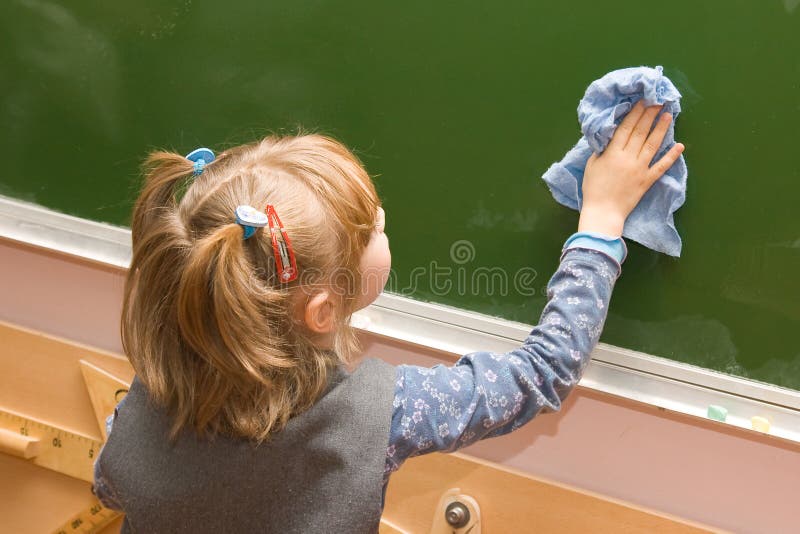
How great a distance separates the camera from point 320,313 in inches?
32.9

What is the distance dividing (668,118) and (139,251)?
60 centimetres

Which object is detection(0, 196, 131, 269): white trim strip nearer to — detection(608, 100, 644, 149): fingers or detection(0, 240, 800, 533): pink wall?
detection(0, 240, 800, 533): pink wall

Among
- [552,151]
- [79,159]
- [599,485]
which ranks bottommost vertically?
[599,485]

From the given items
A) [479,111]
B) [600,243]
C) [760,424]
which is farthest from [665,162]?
[760,424]

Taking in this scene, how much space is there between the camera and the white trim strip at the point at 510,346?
1.02 m

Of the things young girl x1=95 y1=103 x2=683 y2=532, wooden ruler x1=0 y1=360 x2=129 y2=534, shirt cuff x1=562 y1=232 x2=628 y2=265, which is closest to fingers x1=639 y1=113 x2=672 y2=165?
shirt cuff x1=562 y1=232 x2=628 y2=265

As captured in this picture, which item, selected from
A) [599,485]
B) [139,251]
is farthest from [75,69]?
[599,485]

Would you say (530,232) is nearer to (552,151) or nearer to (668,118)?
(552,151)

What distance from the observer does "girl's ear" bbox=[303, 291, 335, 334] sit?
81 centimetres

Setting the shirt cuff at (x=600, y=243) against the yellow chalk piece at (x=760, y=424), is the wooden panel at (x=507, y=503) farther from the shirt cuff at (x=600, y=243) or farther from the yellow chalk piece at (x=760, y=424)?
the shirt cuff at (x=600, y=243)

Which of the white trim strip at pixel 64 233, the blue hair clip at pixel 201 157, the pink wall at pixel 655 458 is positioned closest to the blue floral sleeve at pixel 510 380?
the pink wall at pixel 655 458

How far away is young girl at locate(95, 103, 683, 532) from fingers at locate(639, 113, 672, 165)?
215 millimetres

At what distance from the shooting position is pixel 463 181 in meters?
1.07

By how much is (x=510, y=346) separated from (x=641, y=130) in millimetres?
365
